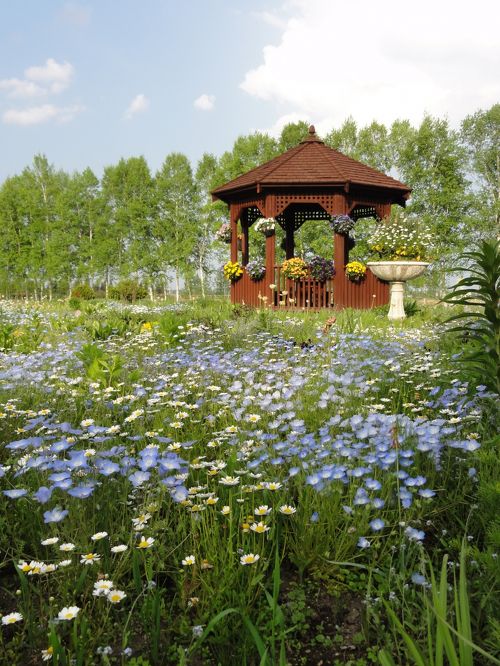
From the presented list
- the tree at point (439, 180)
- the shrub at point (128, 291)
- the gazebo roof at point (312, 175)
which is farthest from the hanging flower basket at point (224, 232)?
the tree at point (439, 180)

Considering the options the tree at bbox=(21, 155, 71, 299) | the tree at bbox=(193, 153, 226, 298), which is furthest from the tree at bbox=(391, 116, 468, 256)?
the tree at bbox=(21, 155, 71, 299)

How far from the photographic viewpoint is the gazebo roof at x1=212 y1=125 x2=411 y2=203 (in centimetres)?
1334

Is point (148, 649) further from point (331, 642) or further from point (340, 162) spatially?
point (340, 162)

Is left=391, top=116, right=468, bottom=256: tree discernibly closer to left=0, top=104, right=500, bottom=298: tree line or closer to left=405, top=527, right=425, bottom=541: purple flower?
left=0, top=104, right=500, bottom=298: tree line

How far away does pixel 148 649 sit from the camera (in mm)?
1655

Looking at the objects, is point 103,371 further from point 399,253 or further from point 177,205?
point 177,205

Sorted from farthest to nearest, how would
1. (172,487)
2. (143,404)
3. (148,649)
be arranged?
(143,404), (172,487), (148,649)

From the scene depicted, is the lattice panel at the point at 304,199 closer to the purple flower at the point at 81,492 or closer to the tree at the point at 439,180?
the purple flower at the point at 81,492

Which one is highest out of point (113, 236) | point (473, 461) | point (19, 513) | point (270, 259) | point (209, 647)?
point (113, 236)

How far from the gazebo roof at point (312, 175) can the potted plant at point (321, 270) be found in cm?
209

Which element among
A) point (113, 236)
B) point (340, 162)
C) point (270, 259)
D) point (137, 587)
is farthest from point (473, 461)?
point (113, 236)

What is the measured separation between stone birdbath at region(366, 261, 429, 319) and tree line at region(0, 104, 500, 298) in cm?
1859

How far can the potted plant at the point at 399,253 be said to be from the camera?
38.5 feet

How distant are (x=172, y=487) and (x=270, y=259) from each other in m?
11.9
